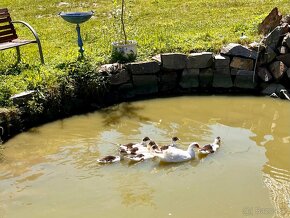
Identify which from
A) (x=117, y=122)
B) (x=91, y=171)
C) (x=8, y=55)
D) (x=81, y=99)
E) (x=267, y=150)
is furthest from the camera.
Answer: (x=8, y=55)

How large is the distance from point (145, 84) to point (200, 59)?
4.10 ft

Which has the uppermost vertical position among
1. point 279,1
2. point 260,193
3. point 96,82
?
point 279,1

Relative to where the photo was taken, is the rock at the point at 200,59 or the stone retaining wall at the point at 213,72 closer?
the stone retaining wall at the point at 213,72

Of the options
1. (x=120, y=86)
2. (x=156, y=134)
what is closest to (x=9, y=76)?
(x=120, y=86)

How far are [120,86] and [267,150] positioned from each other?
3671 mm

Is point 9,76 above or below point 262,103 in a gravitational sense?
above

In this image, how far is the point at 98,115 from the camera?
943 cm

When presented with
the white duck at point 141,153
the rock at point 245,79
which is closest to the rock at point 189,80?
the rock at point 245,79

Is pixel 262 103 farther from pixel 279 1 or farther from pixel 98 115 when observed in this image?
pixel 279 1

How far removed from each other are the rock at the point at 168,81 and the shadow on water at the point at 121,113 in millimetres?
966

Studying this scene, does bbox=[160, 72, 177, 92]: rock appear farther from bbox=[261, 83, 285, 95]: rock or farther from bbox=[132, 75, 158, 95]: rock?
bbox=[261, 83, 285, 95]: rock

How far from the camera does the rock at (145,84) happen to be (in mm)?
10367

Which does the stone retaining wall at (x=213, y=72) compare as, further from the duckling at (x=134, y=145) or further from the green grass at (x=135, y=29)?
the duckling at (x=134, y=145)

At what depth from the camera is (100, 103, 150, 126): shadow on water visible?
9.11 meters
